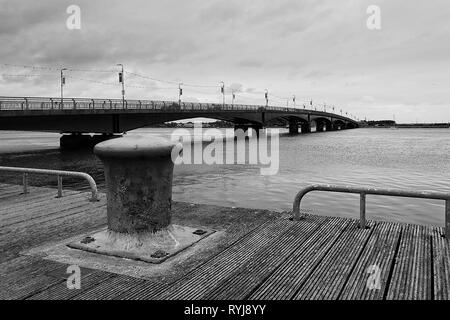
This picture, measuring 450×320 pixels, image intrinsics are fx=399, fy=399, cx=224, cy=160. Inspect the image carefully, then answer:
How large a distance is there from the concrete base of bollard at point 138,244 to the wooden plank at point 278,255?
1040 millimetres

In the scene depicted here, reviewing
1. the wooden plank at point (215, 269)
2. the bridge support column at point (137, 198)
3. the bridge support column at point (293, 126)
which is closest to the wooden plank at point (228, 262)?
the wooden plank at point (215, 269)

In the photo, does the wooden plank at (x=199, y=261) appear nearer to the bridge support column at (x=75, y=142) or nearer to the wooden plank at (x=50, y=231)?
the wooden plank at (x=50, y=231)

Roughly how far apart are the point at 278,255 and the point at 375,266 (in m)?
1.14

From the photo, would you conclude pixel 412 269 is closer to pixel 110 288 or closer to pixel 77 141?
pixel 110 288

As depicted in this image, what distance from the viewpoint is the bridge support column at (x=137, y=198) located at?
509 cm

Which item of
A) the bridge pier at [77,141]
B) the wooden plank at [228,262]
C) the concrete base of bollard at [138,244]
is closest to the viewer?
the wooden plank at [228,262]

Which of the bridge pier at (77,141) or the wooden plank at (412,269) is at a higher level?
the bridge pier at (77,141)

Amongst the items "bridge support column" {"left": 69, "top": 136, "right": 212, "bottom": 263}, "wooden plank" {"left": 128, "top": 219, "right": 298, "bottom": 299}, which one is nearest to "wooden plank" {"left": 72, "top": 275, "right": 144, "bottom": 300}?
"wooden plank" {"left": 128, "top": 219, "right": 298, "bottom": 299}

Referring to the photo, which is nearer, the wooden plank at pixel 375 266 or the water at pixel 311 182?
the wooden plank at pixel 375 266

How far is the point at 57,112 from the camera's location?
4034 centimetres

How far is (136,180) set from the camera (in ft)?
17.0

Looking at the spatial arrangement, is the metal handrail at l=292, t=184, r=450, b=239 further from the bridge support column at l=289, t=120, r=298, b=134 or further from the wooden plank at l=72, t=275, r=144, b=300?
the bridge support column at l=289, t=120, r=298, b=134
